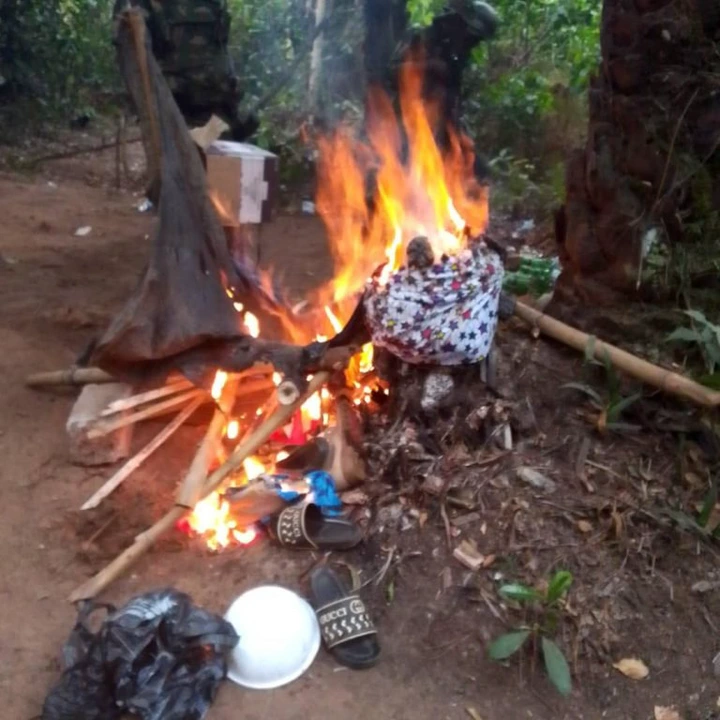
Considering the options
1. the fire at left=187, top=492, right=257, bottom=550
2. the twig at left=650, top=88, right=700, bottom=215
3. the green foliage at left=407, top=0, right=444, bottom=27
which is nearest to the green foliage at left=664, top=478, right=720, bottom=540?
the twig at left=650, top=88, right=700, bottom=215

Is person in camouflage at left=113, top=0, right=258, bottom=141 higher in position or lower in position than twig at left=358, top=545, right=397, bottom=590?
higher

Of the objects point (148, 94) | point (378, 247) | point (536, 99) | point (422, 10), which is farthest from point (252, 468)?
point (422, 10)

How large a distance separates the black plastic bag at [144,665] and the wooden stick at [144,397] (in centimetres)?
114

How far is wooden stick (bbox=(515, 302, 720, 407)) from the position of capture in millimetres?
3338

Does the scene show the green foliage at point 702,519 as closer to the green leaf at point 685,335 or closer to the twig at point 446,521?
the green leaf at point 685,335

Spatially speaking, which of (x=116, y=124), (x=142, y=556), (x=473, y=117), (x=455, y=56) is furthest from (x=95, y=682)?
(x=116, y=124)

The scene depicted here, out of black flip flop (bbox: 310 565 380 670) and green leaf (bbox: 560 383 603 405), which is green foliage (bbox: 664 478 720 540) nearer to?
green leaf (bbox: 560 383 603 405)

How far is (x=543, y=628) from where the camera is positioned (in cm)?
298

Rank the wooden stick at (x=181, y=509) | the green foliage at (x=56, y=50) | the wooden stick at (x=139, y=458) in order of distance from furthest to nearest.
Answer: the green foliage at (x=56, y=50)
the wooden stick at (x=139, y=458)
the wooden stick at (x=181, y=509)

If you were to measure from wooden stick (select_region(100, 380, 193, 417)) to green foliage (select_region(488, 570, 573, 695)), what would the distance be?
1682mm

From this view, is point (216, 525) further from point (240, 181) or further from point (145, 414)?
point (240, 181)

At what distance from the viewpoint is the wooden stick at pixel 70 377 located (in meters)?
4.16

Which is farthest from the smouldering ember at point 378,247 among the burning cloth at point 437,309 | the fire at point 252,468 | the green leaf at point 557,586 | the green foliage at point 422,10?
the green foliage at point 422,10

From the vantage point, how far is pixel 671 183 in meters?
3.59
